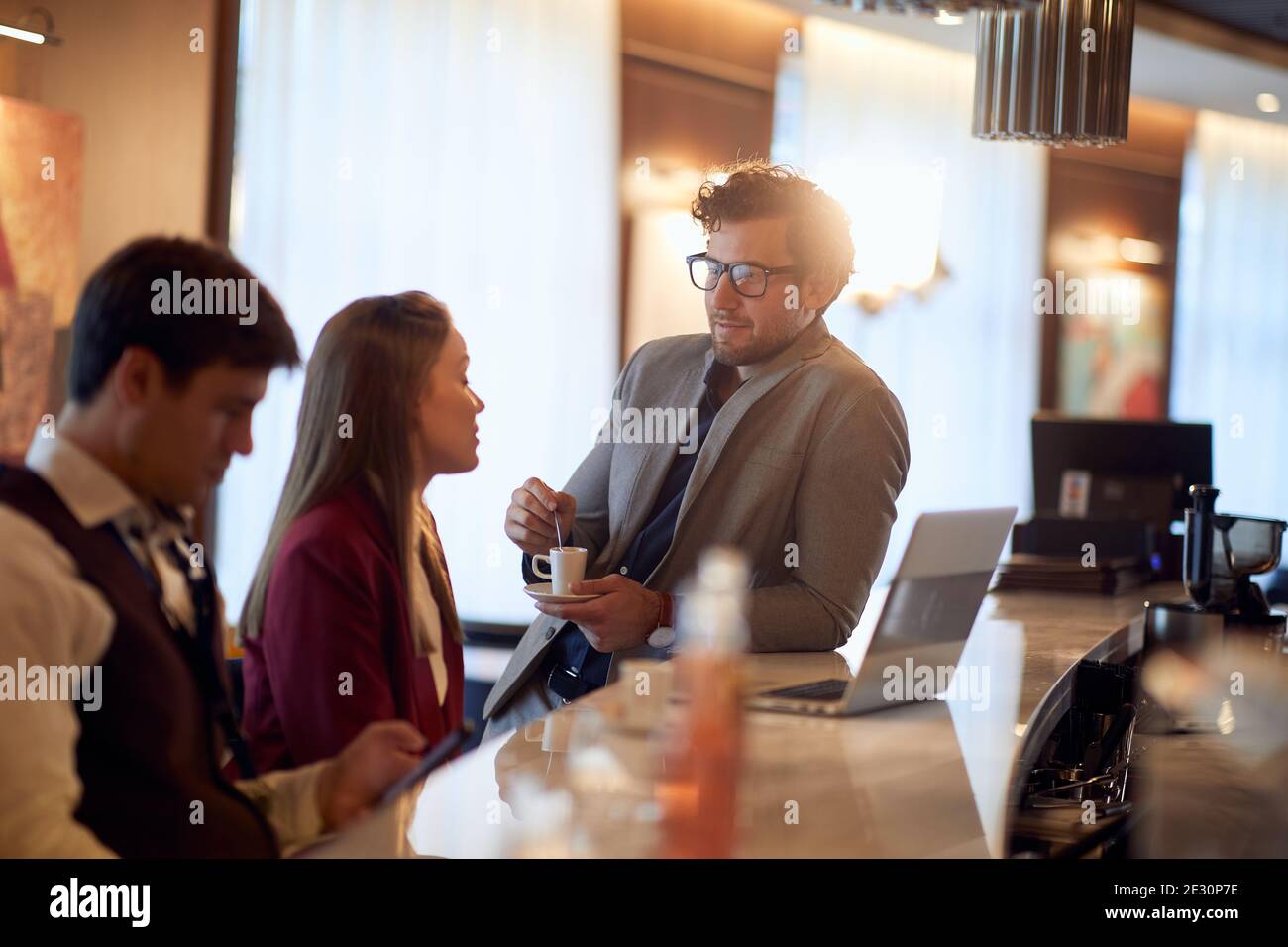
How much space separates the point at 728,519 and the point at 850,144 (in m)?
4.59

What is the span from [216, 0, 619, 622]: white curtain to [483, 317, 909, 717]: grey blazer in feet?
7.64

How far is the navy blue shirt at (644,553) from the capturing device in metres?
2.60

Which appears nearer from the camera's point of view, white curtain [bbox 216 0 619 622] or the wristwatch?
the wristwatch

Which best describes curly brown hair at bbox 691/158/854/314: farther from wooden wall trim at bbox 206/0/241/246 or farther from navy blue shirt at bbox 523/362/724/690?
wooden wall trim at bbox 206/0/241/246

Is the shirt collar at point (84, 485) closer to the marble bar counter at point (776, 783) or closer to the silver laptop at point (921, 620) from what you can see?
the marble bar counter at point (776, 783)

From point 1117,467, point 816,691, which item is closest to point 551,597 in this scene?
point 816,691

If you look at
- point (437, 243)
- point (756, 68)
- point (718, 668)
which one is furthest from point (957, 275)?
point (718, 668)

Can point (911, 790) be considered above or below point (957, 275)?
below

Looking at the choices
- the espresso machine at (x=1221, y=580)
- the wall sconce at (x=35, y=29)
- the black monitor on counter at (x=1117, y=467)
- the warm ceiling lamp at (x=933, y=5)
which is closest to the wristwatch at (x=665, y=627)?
the warm ceiling lamp at (x=933, y=5)

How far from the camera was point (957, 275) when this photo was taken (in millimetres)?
7477

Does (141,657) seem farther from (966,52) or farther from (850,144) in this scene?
(966,52)

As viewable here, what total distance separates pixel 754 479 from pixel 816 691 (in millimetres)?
550

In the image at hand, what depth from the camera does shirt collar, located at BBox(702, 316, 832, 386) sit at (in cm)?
263

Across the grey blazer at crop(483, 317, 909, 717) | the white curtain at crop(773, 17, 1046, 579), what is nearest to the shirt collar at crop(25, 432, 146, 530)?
the grey blazer at crop(483, 317, 909, 717)
